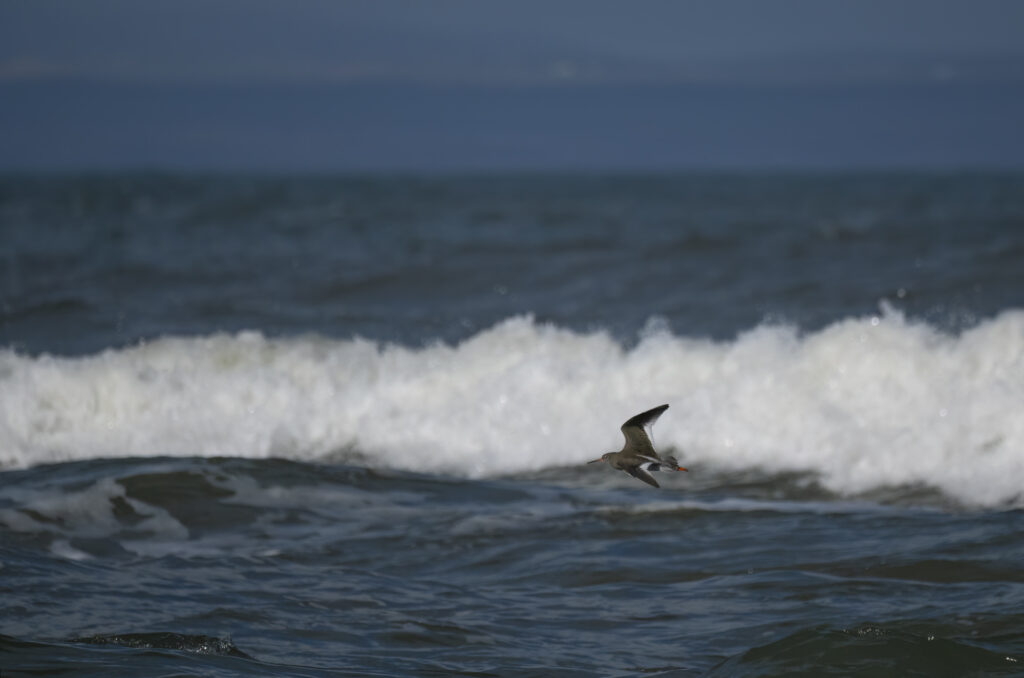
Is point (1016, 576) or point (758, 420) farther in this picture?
point (758, 420)

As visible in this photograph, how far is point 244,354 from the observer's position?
1543cm

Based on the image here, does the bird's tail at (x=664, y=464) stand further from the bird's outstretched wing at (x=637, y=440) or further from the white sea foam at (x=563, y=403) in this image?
the white sea foam at (x=563, y=403)

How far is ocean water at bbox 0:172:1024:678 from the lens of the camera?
7.24 m

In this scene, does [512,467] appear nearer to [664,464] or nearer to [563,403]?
[563,403]

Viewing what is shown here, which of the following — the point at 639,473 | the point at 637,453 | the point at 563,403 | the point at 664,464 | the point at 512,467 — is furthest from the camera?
the point at 563,403

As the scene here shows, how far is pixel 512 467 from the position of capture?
12094 mm

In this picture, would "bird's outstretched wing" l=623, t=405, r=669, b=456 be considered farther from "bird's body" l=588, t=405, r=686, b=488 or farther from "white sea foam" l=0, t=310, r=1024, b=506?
"white sea foam" l=0, t=310, r=1024, b=506

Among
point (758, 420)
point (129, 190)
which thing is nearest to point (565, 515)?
point (758, 420)

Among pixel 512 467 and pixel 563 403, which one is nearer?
pixel 512 467

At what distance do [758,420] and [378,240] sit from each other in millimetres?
17887

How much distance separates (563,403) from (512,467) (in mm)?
1598

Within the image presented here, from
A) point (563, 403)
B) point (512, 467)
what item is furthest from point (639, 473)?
point (563, 403)

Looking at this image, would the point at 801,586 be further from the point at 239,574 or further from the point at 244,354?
the point at 244,354

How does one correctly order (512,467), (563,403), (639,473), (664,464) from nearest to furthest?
(664,464) < (639,473) < (512,467) < (563,403)
